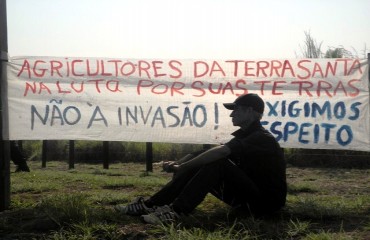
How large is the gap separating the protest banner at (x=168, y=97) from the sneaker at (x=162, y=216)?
163cm

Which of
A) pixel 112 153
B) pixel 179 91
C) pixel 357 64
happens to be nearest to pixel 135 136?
pixel 179 91

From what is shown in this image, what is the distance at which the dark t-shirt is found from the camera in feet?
11.2

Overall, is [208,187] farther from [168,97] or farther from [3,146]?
[3,146]

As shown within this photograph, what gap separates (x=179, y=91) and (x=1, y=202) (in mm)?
2234

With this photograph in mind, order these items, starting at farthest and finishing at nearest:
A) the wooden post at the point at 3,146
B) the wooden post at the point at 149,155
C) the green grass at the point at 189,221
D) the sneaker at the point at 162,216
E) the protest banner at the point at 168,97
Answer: the wooden post at the point at 149,155
the protest banner at the point at 168,97
the wooden post at the point at 3,146
the sneaker at the point at 162,216
the green grass at the point at 189,221

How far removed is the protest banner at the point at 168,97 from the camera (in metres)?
4.89

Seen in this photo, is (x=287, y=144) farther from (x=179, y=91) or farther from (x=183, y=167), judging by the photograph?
(x=183, y=167)

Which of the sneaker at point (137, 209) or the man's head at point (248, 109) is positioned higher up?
the man's head at point (248, 109)

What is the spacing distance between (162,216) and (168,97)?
1975 millimetres

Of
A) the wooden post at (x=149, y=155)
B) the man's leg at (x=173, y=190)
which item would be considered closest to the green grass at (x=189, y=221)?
the man's leg at (x=173, y=190)

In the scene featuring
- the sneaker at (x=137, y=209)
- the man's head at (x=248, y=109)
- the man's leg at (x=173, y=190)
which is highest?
the man's head at (x=248, y=109)

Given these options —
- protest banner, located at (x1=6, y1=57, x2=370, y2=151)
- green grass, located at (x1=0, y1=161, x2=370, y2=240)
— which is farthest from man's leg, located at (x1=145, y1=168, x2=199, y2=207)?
protest banner, located at (x1=6, y1=57, x2=370, y2=151)

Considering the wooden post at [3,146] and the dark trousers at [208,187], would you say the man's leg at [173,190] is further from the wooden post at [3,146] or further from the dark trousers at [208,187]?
the wooden post at [3,146]

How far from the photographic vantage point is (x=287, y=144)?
490 cm
